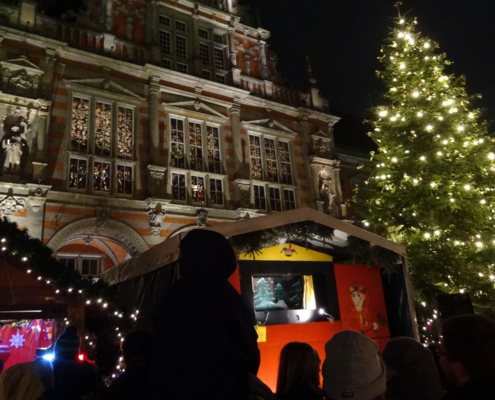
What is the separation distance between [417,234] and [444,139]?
2.98 meters

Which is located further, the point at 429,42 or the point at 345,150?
the point at 345,150

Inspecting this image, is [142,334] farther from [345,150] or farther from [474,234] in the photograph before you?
[345,150]

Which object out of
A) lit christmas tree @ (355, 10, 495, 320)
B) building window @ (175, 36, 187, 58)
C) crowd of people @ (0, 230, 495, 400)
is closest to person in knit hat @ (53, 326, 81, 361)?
crowd of people @ (0, 230, 495, 400)

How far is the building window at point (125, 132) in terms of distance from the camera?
12.5m

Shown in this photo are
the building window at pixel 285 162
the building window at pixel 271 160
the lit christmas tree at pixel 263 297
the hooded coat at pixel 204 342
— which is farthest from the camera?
the building window at pixel 285 162

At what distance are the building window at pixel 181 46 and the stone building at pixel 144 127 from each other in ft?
0.14

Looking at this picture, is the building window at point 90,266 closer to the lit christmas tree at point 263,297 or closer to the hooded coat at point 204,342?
the lit christmas tree at point 263,297

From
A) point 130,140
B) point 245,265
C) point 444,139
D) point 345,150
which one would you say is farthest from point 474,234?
point 130,140

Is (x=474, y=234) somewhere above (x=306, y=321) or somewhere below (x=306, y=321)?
above

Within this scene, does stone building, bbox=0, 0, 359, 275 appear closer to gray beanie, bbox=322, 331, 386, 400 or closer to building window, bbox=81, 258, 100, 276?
building window, bbox=81, 258, 100, 276

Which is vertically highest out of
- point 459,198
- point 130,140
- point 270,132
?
point 270,132

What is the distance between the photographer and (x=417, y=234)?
1062 cm

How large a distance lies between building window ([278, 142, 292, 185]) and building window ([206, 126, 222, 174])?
2789mm

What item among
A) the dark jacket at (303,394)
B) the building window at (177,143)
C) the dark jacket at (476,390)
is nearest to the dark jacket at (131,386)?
the dark jacket at (303,394)
